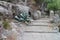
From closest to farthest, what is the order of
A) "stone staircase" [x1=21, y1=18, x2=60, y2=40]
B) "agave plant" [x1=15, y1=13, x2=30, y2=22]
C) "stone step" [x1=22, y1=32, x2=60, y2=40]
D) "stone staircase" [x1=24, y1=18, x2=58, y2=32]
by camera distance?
1. "stone step" [x1=22, y1=32, x2=60, y2=40]
2. "stone staircase" [x1=21, y1=18, x2=60, y2=40]
3. "stone staircase" [x1=24, y1=18, x2=58, y2=32]
4. "agave plant" [x1=15, y1=13, x2=30, y2=22]

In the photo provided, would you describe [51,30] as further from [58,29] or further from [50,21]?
[50,21]

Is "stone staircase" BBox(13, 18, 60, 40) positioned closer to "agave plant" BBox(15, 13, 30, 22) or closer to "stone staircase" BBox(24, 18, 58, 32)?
"stone staircase" BBox(24, 18, 58, 32)

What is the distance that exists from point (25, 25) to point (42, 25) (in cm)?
94

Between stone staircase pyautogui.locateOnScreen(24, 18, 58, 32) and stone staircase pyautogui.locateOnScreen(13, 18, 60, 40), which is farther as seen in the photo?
stone staircase pyautogui.locateOnScreen(24, 18, 58, 32)

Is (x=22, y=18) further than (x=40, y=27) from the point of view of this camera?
Yes

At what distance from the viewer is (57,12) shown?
42.8 ft

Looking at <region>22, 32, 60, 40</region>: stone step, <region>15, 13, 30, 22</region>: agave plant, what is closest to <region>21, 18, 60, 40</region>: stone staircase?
<region>22, 32, 60, 40</region>: stone step

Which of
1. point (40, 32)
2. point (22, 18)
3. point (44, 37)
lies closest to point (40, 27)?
point (40, 32)

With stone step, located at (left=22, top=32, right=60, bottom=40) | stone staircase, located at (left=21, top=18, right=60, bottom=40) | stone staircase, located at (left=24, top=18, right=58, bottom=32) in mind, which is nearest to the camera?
stone step, located at (left=22, top=32, right=60, bottom=40)

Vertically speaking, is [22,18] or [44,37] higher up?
[22,18]

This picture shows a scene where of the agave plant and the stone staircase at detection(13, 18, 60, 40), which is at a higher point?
the agave plant

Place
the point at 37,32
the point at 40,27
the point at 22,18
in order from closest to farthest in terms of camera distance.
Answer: the point at 37,32, the point at 40,27, the point at 22,18

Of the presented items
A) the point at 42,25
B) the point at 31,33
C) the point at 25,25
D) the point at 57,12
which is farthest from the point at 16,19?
the point at 57,12

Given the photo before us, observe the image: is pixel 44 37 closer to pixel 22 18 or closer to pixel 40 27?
pixel 40 27
